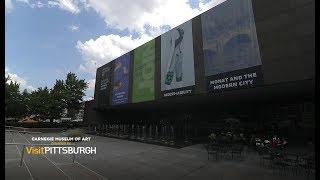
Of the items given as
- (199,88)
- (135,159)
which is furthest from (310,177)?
(199,88)

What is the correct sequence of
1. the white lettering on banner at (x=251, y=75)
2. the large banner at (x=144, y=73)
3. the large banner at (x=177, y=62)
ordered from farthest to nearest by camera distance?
1. the large banner at (x=144, y=73)
2. the large banner at (x=177, y=62)
3. the white lettering on banner at (x=251, y=75)

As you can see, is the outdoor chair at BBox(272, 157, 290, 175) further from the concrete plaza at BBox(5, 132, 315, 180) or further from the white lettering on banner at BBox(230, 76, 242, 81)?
the white lettering on banner at BBox(230, 76, 242, 81)

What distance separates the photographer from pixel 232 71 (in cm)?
2162

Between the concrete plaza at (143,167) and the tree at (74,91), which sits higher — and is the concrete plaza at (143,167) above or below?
below

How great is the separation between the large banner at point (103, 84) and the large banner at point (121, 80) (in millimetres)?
2448

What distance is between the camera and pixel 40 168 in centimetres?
1603

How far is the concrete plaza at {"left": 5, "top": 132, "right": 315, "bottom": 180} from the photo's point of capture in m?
14.3

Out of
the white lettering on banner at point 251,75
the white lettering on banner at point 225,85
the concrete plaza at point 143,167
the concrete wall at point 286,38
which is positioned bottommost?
the concrete plaza at point 143,167

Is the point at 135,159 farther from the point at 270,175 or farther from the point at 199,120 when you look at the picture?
the point at 199,120

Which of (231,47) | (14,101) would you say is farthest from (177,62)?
(14,101)

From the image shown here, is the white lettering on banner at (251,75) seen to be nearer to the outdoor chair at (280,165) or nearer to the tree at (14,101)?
the outdoor chair at (280,165)

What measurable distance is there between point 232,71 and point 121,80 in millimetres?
23102

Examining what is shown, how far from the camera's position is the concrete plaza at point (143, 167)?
14320 mm

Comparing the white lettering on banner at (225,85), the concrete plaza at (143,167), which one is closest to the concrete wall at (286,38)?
the white lettering on banner at (225,85)
